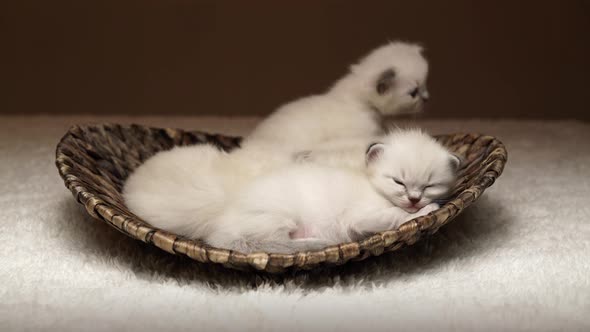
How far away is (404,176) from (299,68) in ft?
5.21

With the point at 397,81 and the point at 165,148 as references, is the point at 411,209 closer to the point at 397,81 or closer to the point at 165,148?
the point at 397,81

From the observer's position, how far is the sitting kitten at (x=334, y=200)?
1.28 metres

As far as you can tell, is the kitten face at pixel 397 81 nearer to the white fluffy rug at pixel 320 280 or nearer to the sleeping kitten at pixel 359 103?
the sleeping kitten at pixel 359 103

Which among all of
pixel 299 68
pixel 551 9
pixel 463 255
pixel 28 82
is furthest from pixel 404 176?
pixel 28 82

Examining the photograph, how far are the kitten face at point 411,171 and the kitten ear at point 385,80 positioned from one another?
448mm

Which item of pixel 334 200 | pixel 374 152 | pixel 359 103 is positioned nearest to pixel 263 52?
pixel 359 103

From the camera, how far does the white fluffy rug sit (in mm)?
1079

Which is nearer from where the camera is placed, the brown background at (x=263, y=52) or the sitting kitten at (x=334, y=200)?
the sitting kitten at (x=334, y=200)

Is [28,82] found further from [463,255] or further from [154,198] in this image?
[463,255]

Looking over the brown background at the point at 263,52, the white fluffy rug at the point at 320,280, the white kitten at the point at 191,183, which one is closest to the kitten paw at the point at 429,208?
the white fluffy rug at the point at 320,280

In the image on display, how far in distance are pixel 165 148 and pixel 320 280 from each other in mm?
782

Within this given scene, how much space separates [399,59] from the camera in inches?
75.6

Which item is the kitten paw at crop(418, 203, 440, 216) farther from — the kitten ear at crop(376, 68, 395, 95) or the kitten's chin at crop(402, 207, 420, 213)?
the kitten ear at crop(376, 68, 395, 95)

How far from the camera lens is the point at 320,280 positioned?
1.27 meters
